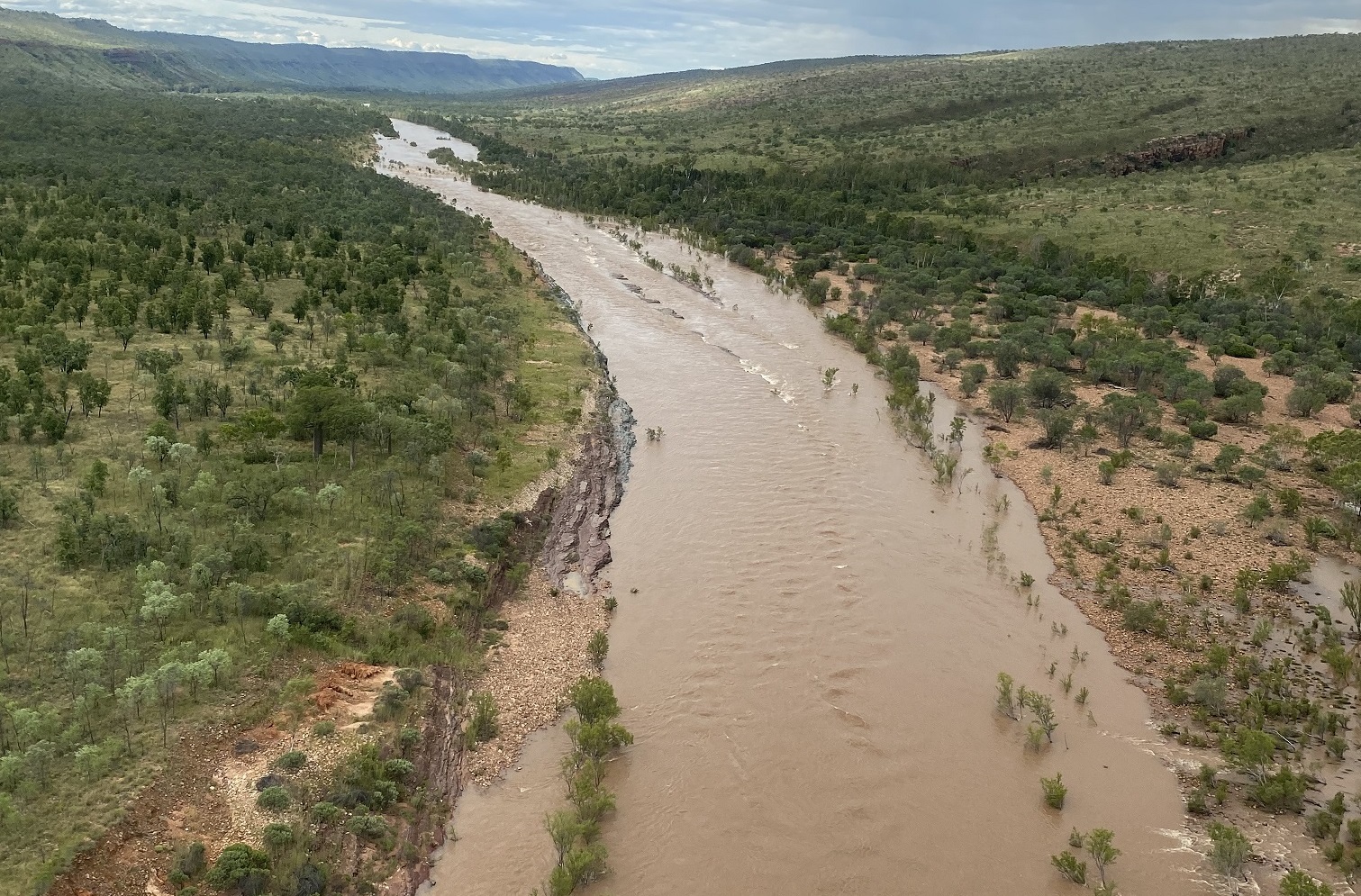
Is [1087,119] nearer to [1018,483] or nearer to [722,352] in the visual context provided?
[722,352]

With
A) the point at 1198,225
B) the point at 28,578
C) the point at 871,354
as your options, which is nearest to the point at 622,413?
the point at 871,354

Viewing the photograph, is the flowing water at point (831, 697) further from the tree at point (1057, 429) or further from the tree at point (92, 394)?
the tree at point (92, 394)

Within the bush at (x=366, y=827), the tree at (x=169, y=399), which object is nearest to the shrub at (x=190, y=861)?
the bush at (x=366, y=827)

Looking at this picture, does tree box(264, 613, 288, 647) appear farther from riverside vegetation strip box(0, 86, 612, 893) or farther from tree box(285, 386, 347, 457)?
tree box(285, 386, 347, 457)

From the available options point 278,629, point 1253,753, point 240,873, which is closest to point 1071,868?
point 1253,753

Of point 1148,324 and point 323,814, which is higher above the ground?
point 1148,324

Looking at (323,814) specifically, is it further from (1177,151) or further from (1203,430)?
(1177,151)
